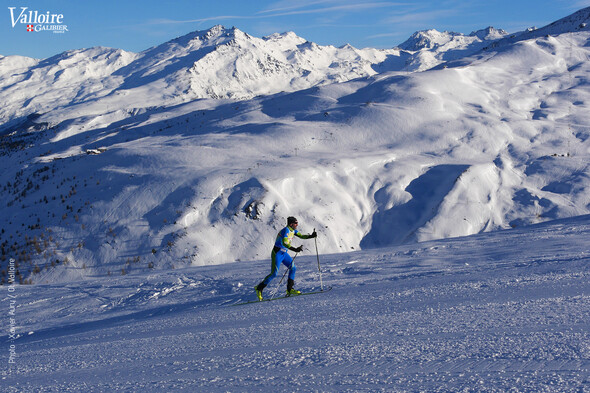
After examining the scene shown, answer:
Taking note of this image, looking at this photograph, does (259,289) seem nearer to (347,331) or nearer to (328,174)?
(347,331)

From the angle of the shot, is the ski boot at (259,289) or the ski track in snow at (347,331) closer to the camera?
the ski track in snow at (347,331)

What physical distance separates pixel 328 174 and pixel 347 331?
14883mm

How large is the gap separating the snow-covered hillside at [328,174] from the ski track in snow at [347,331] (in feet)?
21.5

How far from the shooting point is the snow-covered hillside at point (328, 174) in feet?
53.8

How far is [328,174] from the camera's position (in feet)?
65.2

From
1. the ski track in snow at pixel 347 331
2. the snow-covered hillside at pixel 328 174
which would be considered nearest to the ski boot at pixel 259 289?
the ski track in snow at pixel 347 331

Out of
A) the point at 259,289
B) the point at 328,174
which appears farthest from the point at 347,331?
the point at 328,174

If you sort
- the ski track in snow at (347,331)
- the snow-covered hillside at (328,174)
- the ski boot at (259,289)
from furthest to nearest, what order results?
the snow-covered hillside at (328,174), the ski boot at (259,289), the ski track in snow at (347,331)

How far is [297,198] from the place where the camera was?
18359 millimetres

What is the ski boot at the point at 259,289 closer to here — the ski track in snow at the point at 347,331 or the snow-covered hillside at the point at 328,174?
the ski track in snow at the point at 347,331

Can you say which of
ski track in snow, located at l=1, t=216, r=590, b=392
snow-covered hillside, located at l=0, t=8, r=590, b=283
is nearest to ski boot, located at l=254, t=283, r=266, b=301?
ski track in snow, located at l=1, t=216, r=590, b=392

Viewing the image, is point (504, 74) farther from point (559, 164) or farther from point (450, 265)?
point (450, 265)

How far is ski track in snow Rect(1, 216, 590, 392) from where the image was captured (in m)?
3.86

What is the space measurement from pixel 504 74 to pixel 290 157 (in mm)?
20657
